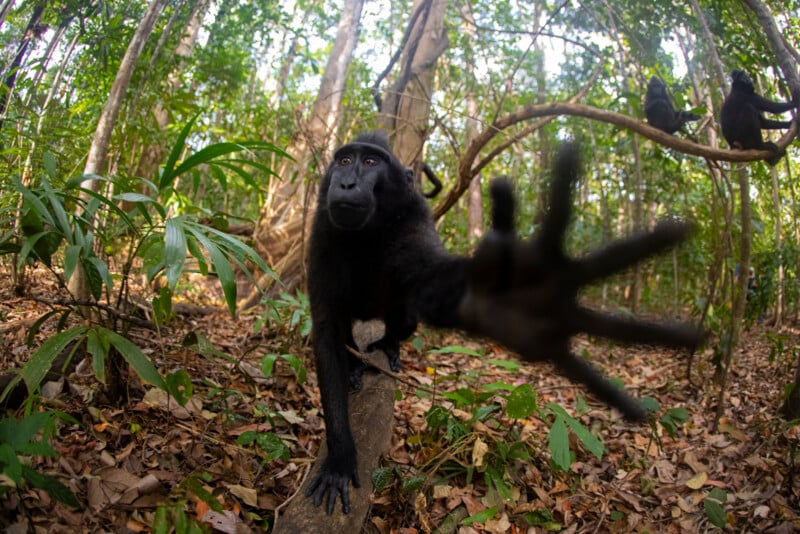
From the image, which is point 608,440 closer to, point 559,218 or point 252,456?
point 252,456

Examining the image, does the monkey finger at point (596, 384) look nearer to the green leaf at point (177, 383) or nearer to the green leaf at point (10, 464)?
the green leaf at point (10, 464)

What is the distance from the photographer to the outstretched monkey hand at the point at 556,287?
54.2 inches

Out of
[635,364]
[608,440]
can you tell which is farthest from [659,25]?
[608,440]

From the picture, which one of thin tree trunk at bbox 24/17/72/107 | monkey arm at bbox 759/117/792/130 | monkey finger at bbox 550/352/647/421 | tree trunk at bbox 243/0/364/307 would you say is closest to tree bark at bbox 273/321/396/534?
monkey finger at bbox 550/352/647/421

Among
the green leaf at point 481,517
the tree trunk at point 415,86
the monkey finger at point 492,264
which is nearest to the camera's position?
the monkey finger at point 492,264

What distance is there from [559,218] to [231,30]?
782 cm

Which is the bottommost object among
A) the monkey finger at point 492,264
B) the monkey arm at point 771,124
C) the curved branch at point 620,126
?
the monkey finger at point 492,264

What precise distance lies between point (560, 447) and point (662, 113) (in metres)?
4.33

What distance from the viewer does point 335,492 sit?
238cm

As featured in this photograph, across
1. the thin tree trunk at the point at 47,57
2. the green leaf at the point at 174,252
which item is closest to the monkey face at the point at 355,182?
the green leaf at the point at 174,252

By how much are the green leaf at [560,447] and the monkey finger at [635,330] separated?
132 centimetres

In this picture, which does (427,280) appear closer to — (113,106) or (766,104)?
(113,106)

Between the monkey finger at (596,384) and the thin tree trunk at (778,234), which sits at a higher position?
the thin tree trunk at (778,234)

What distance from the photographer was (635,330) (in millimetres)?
1464
